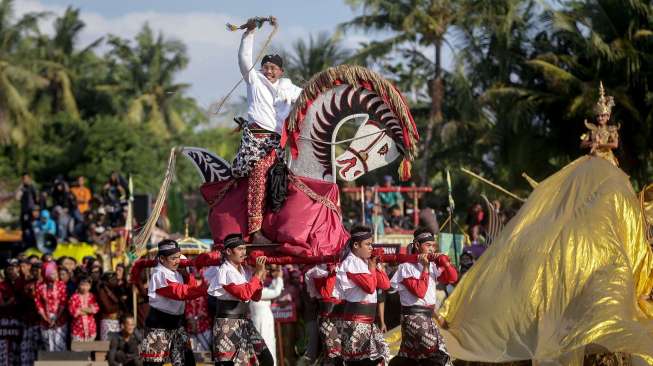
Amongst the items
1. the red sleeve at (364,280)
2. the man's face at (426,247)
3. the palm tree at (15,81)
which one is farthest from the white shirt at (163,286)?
the palm tree at (15,81)

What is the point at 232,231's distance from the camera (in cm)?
1100

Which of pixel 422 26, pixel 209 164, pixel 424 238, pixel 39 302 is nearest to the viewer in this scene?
pixel 424 238

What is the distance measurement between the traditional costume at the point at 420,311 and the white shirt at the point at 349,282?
0.45 m

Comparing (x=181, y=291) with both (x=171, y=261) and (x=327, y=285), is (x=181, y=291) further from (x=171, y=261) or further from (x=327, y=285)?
(x=327, y=285)

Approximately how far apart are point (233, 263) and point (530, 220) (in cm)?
304

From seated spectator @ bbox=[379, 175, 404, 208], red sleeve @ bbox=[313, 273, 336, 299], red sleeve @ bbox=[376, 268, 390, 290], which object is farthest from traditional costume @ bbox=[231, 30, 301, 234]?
seated spectator @ bbox=[379, 175, 404, 208]

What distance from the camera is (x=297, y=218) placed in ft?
35.6

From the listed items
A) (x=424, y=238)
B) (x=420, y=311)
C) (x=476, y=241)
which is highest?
(x=424, y=238)

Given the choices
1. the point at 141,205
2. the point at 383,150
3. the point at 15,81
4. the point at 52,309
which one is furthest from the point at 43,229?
the point at 15,81

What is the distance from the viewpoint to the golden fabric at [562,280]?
411 inches

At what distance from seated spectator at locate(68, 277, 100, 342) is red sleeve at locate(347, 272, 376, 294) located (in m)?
6.02

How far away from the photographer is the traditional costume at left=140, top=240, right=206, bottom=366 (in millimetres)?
10461

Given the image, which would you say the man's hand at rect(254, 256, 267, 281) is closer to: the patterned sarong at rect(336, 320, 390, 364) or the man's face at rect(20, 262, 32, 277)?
the patterned sarong at rect(336, 320, 390, 364)

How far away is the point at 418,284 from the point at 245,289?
1.47 m
